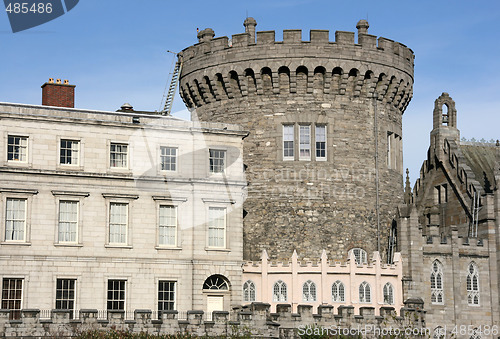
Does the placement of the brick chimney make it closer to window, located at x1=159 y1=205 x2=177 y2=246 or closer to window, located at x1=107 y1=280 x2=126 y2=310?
window, located at x1=159 y1=205 x2=177 y2=246

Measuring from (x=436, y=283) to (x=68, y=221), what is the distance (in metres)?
19.4

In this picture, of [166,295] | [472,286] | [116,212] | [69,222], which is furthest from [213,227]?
[472,286]

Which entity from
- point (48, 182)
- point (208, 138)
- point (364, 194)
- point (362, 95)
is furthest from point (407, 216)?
point (48, 182)

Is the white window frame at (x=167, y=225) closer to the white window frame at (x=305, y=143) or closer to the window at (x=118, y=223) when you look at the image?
the window at (x=118, y=223)

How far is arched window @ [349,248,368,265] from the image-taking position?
50.7 meters

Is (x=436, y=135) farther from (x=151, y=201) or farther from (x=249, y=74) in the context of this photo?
(x=151, y=201)

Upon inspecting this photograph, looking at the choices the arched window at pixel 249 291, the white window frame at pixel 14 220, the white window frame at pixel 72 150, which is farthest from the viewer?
the arched window at pixel 249 291

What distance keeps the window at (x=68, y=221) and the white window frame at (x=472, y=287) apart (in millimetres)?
20918

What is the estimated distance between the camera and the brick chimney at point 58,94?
48.2 m

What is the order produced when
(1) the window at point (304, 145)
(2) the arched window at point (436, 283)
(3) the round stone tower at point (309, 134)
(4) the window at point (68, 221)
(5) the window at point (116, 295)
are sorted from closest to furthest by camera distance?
1. (5) the window at point (116, 295)
2. (4) the window at point (68, 221)
3. (2) the arched window at point (436, 283)
4. (3) the round stone tower at point (309, 134)
5. (1) the window at point (304, 145)

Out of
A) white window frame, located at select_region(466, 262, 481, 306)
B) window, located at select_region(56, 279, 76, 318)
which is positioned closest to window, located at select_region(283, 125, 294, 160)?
white window frame, located at select_region(466, 262, 481, 306)

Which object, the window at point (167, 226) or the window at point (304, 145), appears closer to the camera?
the window at point (167, 226)

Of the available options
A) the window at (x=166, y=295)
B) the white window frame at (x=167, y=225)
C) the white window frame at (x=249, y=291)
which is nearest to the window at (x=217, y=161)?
the white window frame at (x=167, y=225)

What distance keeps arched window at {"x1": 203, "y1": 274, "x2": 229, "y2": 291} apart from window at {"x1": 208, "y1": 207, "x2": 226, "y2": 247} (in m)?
1.59
